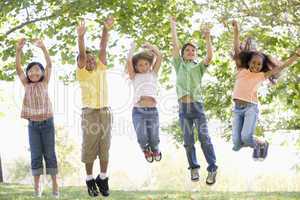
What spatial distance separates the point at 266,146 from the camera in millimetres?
10000

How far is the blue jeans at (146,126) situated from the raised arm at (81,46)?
1.26 meters

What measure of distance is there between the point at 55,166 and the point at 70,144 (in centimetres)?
3887

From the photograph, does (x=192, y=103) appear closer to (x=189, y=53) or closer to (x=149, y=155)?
(x=189, y=53)

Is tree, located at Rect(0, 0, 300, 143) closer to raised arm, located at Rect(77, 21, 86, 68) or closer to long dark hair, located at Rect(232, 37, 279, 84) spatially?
long dark hair, located at Rect(232, 37, 279, 84)

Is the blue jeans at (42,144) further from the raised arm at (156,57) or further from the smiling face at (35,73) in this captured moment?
the raised arm at (156,57)

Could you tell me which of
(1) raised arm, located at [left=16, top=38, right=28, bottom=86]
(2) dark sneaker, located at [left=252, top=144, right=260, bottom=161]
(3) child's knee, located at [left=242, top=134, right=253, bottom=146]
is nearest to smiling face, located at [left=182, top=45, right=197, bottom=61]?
(3) child's knee, located at [left=242, top=134, right=253, bottom=146]

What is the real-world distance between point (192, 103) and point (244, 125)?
961mm

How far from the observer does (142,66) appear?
1029 centimetres

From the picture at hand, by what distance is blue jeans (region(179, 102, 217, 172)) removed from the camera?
992cm

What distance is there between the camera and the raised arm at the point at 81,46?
9.31 meters

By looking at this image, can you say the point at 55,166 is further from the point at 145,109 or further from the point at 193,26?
the point at 193,26

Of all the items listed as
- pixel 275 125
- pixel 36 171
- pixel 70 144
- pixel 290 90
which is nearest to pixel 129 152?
pixel 70 144

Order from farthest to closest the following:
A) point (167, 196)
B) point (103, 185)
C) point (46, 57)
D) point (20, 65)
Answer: point (167, 196), point (20, 65), point (46, 57), point (103, 185)

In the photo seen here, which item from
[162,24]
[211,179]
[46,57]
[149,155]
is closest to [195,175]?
[211,179]
